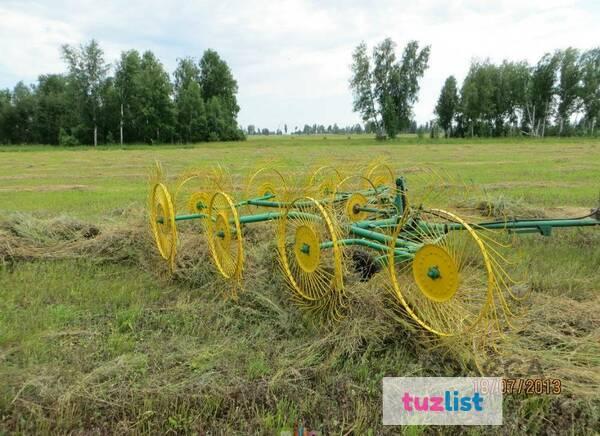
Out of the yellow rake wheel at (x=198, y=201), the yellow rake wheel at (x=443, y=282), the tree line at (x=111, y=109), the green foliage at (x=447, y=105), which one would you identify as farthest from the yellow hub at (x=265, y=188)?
the green foliage at (x=447, y=105)

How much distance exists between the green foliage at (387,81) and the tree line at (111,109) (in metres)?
19.4

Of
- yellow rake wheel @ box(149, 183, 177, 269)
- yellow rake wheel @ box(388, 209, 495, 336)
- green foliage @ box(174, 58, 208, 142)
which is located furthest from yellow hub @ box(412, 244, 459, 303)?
green foliage @ box(174, 58, 208, 142)

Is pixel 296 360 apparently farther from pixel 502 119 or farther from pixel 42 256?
pixel 502 119

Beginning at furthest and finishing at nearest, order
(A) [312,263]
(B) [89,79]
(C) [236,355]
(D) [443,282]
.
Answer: (B) [89,79] < (A) [312,263] < (C) [236,355] < (D) [443,282]

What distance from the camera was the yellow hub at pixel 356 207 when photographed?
5609 millimetres

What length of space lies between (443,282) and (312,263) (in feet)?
3.92

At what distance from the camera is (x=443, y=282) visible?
8.50ft

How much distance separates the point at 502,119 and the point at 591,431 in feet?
216

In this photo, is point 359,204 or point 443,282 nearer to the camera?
point 443,282

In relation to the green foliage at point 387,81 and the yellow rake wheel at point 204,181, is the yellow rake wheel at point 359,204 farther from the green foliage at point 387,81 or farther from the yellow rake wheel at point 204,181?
the green foliage at point 387,81

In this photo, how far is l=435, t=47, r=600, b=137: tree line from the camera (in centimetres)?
5497

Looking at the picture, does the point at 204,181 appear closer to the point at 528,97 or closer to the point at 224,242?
the point at 224,242

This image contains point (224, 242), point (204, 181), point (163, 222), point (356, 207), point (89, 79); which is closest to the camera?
point (224, 242)
